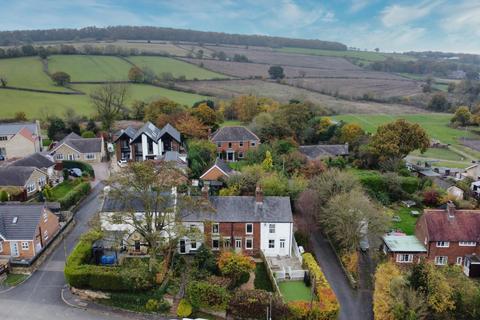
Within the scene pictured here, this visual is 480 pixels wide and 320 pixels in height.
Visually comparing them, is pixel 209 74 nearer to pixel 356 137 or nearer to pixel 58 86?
pixel 58 86

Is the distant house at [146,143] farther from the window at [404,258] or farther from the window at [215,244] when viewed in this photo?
the window at [404,258]

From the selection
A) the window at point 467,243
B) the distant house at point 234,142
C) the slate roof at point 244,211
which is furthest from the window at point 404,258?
the distant house at point 234,142

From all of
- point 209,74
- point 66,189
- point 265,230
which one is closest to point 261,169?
point 265,230

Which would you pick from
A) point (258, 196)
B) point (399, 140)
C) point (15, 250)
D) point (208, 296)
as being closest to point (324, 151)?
point (399, 140)

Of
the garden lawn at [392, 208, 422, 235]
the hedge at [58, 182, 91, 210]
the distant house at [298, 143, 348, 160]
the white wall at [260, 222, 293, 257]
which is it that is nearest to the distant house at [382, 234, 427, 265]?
the garden lawn at [392, 208, 422, 235]

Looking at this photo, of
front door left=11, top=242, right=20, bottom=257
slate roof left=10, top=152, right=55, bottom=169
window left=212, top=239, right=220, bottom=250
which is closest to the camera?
front door left=11, top=242, right=20, bottom=257

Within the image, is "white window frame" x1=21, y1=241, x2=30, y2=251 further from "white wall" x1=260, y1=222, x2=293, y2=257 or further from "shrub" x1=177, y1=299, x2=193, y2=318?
"white wall" x1=260, y1=222, x2=293, y2=257
